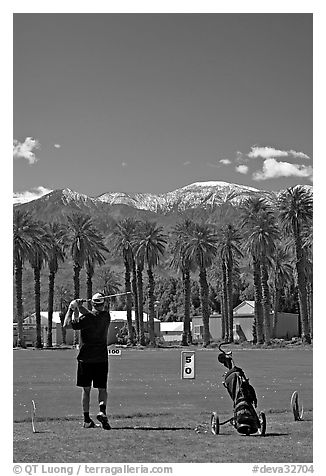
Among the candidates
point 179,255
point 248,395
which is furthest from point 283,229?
point 248,395

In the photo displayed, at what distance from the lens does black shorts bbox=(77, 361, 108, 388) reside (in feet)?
33.9

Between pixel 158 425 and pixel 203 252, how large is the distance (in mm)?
43564

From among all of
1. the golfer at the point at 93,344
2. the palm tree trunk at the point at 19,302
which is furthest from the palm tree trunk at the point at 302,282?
the golfer at the point at 93,344

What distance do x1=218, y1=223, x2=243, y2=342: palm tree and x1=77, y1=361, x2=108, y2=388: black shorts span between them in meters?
41.0

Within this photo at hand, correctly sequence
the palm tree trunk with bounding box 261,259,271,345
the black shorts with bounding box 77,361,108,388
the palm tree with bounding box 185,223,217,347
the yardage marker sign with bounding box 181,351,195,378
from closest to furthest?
the black shorts with bounding box 77,361,108,388 → the yardage marker sign with bounding box 181,351,195,378 → the palm tree trunk with bounding box 261,259,271,345 → the palm tree with bounding box 185,223,217,347

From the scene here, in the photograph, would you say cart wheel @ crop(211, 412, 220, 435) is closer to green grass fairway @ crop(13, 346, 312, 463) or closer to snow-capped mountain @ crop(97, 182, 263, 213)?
green grass fairway @ crop(13, 346, 312, 463)

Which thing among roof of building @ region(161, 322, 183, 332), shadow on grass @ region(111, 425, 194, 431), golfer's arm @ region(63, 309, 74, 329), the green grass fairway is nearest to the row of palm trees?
the green grass fairway

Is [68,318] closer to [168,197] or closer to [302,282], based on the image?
[168,197]

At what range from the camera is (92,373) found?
1038 cm

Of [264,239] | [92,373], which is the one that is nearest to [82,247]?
[92,373]
